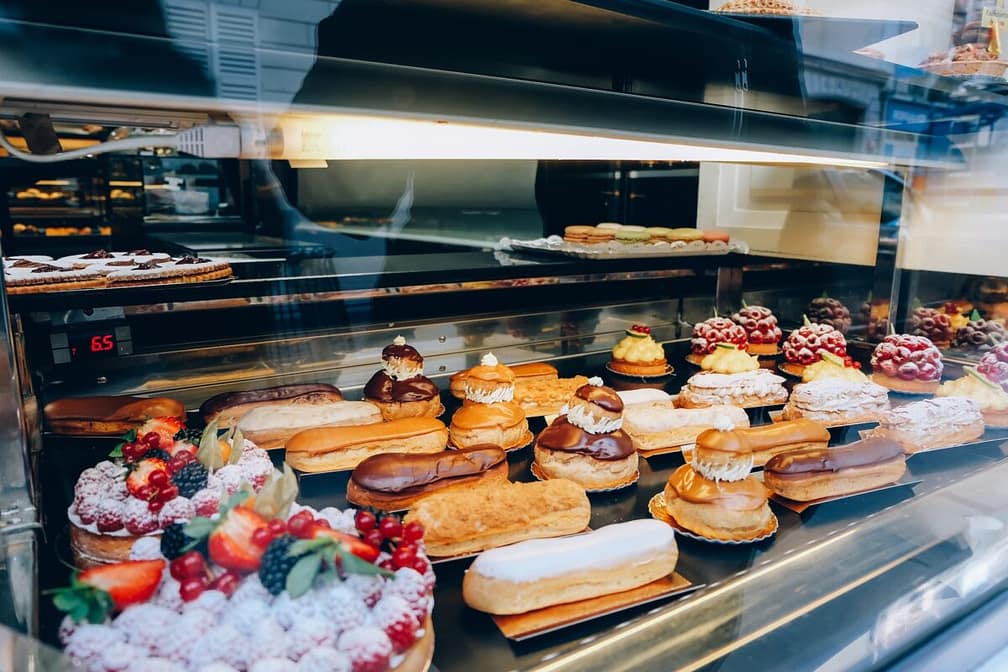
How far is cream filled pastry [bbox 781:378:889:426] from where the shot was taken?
3002 mm

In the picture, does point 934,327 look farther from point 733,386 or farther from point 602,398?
point 602,398

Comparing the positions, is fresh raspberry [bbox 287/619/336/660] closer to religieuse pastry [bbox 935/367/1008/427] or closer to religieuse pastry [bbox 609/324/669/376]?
religieuse pastry [bbox 609/324/669/376]

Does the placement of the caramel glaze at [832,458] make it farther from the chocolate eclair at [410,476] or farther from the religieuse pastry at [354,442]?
the religieuse pastry at [354,442]

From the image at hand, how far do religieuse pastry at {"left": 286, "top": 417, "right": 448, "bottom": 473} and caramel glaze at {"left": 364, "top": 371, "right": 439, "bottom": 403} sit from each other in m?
0.24

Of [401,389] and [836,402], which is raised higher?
[401,389]

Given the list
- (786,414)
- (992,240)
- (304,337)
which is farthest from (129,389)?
Result: (992,240)

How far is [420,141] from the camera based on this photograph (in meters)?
2.05

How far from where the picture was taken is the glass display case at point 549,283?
1407 millimetres

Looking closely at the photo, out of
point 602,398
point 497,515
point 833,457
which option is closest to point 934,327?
point 833,457

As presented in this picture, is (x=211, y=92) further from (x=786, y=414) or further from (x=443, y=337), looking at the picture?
(x=786, y=414)

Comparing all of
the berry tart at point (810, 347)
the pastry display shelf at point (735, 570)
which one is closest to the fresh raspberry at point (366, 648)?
the pastry display shelf at point (735, 570)

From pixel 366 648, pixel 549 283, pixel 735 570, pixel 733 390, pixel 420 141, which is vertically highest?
pixel 420 141

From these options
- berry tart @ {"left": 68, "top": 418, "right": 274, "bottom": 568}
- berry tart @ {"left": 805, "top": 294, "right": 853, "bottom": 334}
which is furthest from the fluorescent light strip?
berry tart @ {"left": 805, "top": 294, "right": 853, "bottom": 334}

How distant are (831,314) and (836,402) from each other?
1.87m
